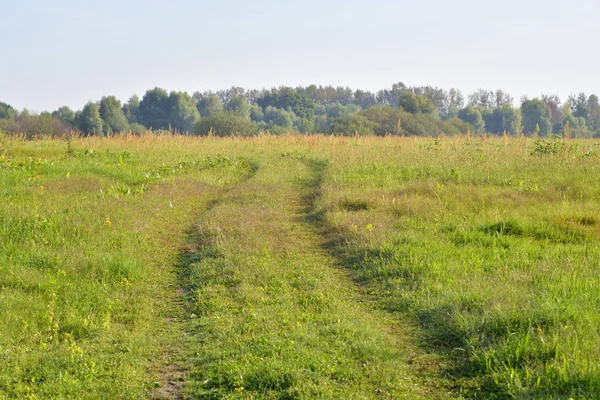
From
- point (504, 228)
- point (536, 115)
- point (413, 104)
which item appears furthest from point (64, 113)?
point (504, 228)

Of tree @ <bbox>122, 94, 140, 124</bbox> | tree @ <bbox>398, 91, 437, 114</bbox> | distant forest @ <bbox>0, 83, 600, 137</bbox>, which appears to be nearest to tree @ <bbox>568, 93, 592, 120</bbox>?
distant forest @ <bbox>0, 83, 600, 137</bbox>

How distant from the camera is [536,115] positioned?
80.8 m

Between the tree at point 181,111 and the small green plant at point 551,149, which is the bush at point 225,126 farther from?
the small green plant at point 551,149

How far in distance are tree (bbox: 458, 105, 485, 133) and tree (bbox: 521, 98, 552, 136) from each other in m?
6.72

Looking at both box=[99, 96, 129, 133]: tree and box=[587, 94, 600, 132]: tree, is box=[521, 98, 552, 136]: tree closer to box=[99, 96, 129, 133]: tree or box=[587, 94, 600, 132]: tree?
box=[587, 94, 600, 132]: tree

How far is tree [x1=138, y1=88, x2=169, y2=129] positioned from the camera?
8394cm

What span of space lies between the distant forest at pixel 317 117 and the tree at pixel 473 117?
0.18 metres

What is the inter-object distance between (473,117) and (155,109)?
5258 centimetres

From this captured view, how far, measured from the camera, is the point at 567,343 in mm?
4461

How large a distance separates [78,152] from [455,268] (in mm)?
16186

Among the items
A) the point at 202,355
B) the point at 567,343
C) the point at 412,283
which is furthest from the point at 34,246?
the point at 567,343

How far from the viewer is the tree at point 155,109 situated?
8394 centimetres

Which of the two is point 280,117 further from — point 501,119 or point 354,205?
point 354,205

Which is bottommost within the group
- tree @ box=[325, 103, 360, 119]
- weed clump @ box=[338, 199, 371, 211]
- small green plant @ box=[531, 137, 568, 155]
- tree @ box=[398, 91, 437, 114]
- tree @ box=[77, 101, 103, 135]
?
weed clump @ box=[338, 199, 371, 211]
